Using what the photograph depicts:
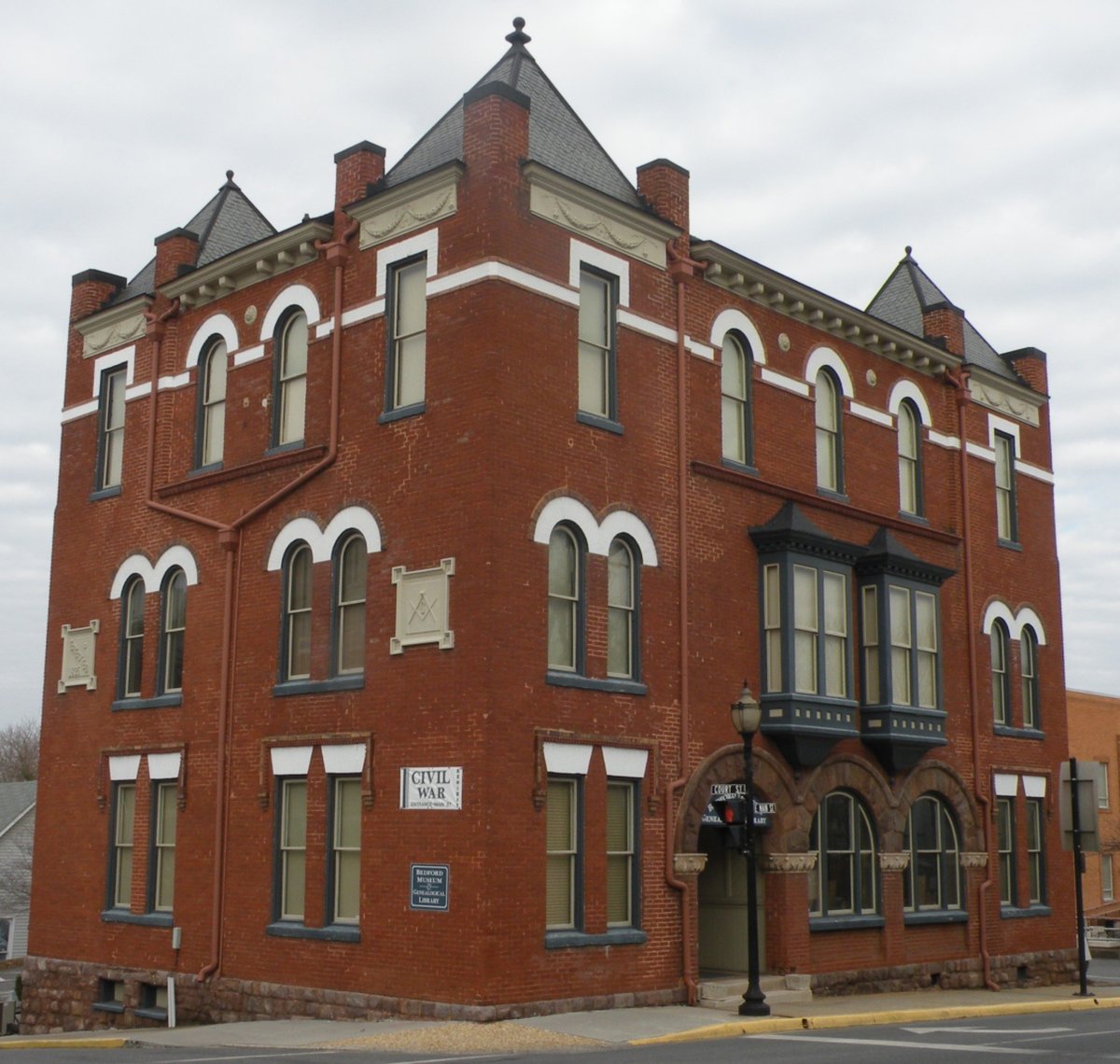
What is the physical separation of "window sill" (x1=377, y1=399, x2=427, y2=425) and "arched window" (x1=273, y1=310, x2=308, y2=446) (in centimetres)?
223

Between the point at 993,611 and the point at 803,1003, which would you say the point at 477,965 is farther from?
the point at 993,611

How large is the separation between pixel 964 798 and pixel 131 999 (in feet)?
49.5

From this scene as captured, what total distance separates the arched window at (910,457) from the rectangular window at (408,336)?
1071cm

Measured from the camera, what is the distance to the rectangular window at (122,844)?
24859mm

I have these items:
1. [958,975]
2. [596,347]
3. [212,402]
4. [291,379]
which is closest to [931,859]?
[958,975]

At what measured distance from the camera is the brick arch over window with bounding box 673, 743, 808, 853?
71.8 ft

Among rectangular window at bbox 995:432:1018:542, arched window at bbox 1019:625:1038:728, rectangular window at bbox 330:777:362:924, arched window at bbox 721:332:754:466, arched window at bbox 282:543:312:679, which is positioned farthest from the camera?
rectangular window at bbox 995:432:1018:542

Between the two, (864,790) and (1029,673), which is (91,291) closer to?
(864,790)

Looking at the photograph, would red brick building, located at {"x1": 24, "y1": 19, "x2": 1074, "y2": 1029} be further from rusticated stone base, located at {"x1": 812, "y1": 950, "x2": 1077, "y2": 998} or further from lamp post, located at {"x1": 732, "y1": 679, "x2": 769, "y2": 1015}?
lamp post, located at {"x1": 732, "y1": 679, "x2": 769, "y2": 1015}

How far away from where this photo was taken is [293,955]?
2133cm

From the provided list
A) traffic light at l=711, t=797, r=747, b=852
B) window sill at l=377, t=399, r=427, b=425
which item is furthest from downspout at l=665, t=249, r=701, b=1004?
window sill at l=377, t=399, r=427, b=425

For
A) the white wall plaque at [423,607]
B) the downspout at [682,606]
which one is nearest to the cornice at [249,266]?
the downspout at [682,606]

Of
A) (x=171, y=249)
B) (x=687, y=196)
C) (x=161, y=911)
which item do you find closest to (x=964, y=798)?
(x=687, y=196)

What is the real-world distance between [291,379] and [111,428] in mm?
5010
